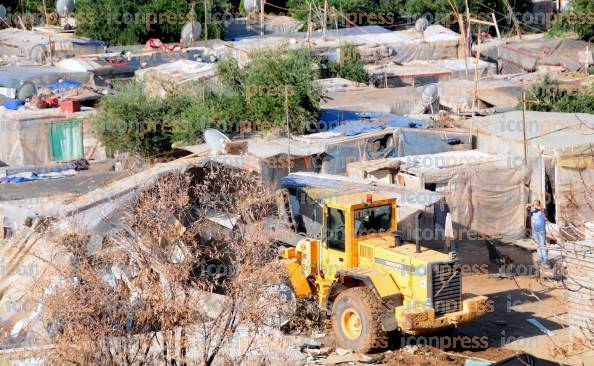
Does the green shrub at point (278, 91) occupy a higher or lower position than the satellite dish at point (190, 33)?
lower

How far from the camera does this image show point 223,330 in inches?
380

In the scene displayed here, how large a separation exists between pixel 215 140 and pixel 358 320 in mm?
5863

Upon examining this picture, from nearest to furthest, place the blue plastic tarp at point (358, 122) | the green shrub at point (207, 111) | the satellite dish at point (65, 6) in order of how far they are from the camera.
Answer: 1. the green shrub at point (207, 111)
2. the blue plastic tarp at point (358, 122)
3. the satellite dish at point (65, 6)

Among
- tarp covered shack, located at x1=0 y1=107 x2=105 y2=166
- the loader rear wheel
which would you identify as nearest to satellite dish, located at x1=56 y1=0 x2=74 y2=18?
tarp covered shack, located at x1=0 y1=107 x2=105 y2=166

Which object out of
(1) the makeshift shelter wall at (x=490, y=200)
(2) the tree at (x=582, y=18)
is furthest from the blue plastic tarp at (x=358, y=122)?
(2) the tree at (x=582, y=18)

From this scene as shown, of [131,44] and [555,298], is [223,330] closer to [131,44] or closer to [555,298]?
[555,298]

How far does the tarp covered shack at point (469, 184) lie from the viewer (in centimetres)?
1850

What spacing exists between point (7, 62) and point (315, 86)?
35.3ft

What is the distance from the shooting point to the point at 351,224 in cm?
1341

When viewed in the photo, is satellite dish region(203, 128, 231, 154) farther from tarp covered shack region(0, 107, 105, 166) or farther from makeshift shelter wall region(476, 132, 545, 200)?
makeshift shelter wall region(476, 132, 545, 200)

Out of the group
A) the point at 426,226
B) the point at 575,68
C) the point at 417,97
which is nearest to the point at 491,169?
the point at 426,226

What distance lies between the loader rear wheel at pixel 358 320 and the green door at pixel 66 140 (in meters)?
9.70

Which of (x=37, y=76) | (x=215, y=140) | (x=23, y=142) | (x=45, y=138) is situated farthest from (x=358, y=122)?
(x=37, y=76)

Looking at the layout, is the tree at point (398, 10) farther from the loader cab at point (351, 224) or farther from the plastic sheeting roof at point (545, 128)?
the loader cab at point (351, 224)
